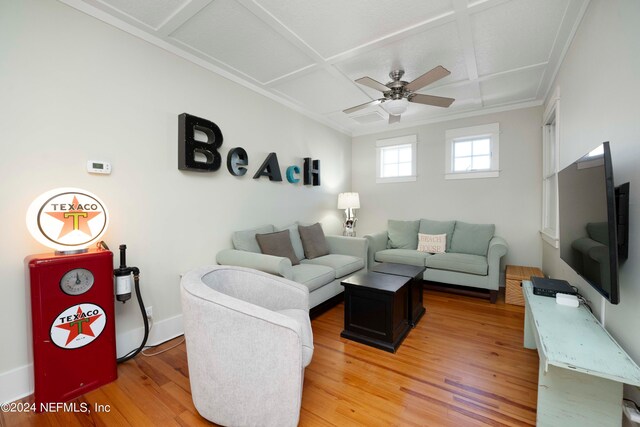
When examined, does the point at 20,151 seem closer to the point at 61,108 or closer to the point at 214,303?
the point at 61,108

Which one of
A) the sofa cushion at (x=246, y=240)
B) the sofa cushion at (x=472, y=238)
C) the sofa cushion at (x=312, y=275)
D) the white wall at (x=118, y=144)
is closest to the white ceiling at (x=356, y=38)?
the white wall at (x=118, y=144)

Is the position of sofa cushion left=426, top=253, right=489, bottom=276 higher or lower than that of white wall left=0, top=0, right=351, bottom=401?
lower

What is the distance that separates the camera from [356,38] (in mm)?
2309

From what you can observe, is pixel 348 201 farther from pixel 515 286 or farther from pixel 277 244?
pixel 515 286

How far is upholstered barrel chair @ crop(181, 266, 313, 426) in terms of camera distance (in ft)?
4.11

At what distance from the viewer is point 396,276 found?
8.55 feet

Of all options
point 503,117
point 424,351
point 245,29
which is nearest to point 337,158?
point 503,117

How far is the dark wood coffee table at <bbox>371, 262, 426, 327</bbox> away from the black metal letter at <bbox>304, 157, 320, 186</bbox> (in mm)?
1760

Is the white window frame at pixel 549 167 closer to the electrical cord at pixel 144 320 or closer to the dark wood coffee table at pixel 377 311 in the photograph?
the dark wood coffee table at pixel 377 311

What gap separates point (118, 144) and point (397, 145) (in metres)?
4.07

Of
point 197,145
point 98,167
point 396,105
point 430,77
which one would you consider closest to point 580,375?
point 430,77

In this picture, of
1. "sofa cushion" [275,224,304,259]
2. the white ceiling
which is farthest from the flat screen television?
"sofa cushion" [275,224,304,259]

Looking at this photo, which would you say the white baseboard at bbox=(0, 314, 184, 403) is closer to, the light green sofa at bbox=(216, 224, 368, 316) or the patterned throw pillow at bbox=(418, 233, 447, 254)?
the light green sofa at bbox=(216, 224, 368, 316)

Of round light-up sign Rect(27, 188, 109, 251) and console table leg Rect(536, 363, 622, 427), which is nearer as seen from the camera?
console table leg Rect(536, 363, 622, 427)
